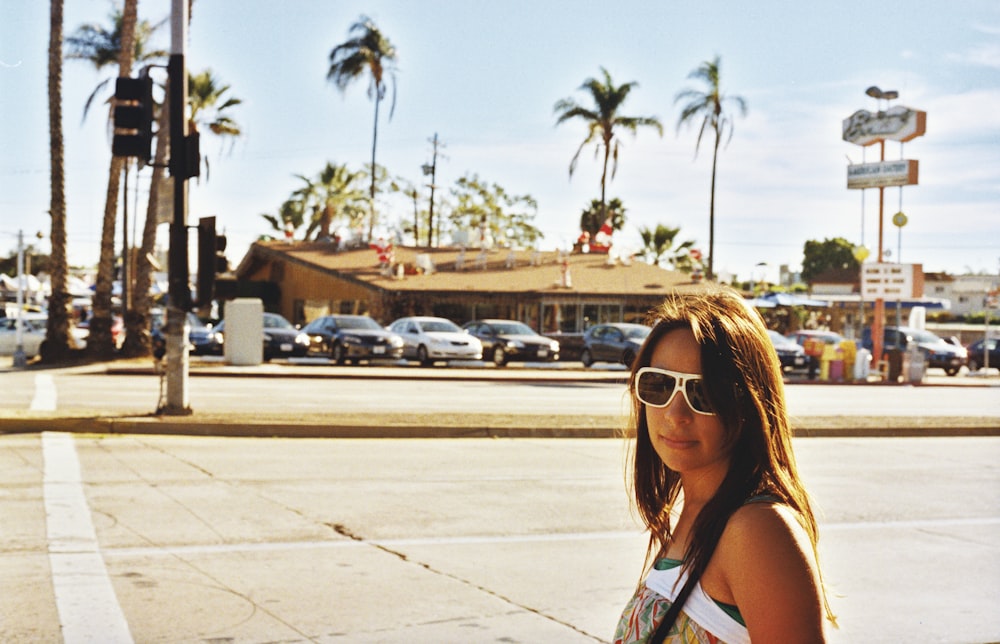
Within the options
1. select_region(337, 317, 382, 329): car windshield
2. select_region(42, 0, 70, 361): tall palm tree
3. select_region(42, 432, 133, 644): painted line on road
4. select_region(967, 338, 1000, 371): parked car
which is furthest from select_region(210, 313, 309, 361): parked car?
select_region(967, 338, 1000, 371): parked car

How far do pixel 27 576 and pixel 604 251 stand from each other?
2045 inches

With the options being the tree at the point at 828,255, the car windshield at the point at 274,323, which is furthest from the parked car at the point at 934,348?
the tree at the point at 828,255

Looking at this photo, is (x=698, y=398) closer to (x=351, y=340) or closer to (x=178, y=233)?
(x=178, y=233)

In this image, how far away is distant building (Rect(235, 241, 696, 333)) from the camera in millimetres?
46219

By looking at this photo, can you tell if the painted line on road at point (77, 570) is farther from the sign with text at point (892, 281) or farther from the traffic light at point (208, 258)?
the sign with text at point (892, 281)

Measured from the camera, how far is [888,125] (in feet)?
133

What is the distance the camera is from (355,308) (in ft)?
160

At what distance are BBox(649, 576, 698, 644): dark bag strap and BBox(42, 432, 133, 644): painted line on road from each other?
4.22 meters

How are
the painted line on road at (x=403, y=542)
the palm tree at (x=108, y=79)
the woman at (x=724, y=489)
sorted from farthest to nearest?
the palm tree at (x=108, y=79), the painted line on road at (x=403, y=542), the woman at (x=724, y=489)

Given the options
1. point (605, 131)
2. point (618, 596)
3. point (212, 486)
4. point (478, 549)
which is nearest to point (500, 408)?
point (212, 486)

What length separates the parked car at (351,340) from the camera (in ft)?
115

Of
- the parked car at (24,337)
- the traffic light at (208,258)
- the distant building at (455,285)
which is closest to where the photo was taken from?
the traffic light at (208,258)

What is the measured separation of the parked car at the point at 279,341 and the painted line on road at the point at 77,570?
79.5ft

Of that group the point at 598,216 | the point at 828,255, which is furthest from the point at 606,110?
the point at 828,255
